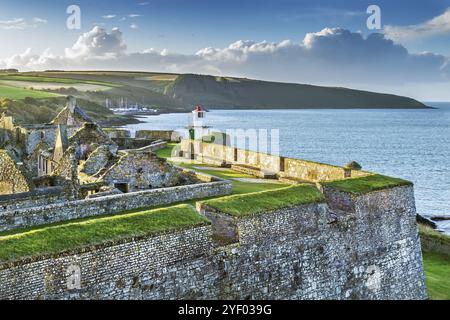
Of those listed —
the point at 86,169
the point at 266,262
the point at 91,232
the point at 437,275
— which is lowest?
the point at 437,275

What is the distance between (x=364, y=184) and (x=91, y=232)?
1018 centimetres

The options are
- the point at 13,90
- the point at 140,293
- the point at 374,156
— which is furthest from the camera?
the point at 13,90

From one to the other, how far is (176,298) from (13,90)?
4876 inches

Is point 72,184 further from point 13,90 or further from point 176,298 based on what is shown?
point 13,90

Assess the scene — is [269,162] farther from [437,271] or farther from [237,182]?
[437,271]

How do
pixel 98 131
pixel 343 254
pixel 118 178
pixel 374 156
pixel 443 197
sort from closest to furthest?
pixel 343 254, pixel 118 178, pixel 98 131, pixel 443 197, pixel 374 156

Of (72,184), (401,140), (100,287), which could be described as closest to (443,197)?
(72,184)

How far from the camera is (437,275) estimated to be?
27188 millimetres

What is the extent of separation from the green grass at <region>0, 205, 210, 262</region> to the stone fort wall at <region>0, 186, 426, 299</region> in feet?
0.60

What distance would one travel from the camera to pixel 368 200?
17750 mm

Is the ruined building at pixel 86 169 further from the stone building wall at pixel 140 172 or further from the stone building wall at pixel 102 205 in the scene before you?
the stone building wall at pixel 102 205

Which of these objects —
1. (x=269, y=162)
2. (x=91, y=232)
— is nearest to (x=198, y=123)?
(x=269, y=162)

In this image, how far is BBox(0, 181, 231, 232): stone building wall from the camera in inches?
564

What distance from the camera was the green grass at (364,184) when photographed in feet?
58.0
